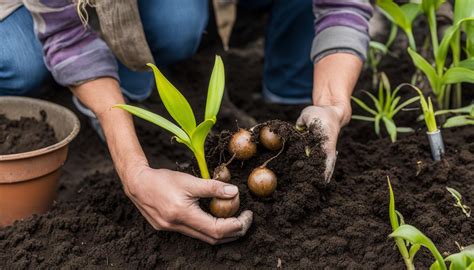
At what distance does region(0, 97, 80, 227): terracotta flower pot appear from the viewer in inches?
81.0

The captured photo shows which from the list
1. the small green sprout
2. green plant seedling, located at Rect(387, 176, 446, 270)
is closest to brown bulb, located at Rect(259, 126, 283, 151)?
green plant seedling, located at Rect(387, 176, 446, 270)

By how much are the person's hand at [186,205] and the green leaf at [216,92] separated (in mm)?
170

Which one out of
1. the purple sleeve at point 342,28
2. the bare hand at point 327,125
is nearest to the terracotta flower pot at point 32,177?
the bare hand at point 327,125

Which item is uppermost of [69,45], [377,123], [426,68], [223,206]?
[69,45]

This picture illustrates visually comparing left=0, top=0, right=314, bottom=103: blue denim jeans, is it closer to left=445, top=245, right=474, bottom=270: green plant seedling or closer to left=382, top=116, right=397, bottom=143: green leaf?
left=382, top=116, right=397, bottom=143: green leaf

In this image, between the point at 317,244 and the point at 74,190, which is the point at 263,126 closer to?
the point at 317,244

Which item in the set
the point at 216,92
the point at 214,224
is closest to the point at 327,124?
the point at 216,92

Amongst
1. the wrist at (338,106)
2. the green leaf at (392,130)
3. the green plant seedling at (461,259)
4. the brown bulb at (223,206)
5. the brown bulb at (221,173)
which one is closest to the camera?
the green plant seedling at (461,259)

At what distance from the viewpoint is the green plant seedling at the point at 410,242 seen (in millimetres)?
1494

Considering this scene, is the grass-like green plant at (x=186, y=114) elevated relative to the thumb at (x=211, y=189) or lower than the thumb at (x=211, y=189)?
elevated

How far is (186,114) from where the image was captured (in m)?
1.71

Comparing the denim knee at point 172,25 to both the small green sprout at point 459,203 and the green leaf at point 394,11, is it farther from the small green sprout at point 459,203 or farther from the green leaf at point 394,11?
the small green sprout at point 459,203

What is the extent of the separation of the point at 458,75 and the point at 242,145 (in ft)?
2.42

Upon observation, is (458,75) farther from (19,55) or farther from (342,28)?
(19,55)
